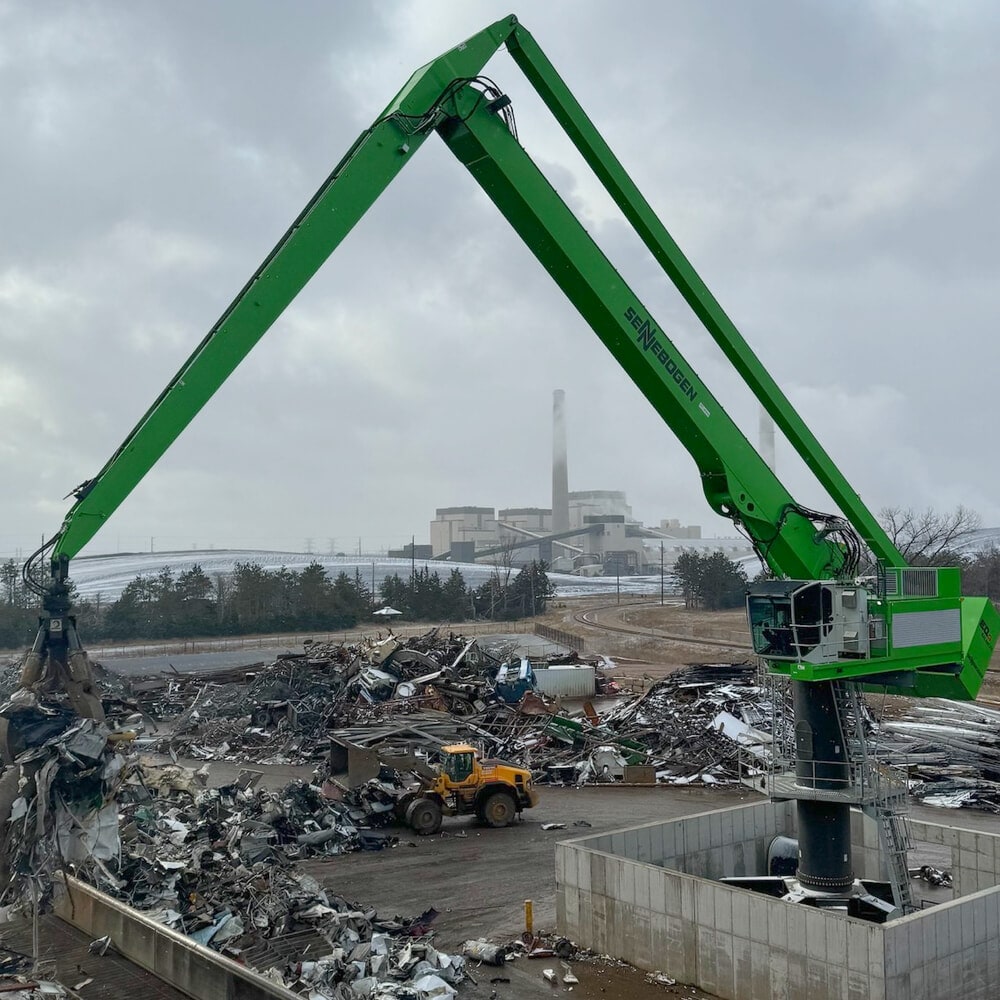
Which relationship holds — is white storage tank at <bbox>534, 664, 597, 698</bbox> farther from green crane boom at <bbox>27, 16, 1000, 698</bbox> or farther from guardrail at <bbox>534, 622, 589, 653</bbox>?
green crane boom at <bbox>27, 16, 1000, 698</bbox>

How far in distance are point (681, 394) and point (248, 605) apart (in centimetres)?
6469

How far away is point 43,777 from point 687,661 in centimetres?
4726

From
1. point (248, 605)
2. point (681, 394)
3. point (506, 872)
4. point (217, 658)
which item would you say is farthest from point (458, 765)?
point (248, 605)

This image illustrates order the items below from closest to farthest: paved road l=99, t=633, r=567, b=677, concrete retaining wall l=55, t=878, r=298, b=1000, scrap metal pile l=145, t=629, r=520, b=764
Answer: concrete retaining wall l=55, t=878, r=298, b=1000 → scrap metal pile l=145, t=629, r=520, b=764 → paved road l=99, t=633, r=567, b=677

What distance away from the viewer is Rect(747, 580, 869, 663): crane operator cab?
42.5 feet

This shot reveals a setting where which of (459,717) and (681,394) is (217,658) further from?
(681,394)

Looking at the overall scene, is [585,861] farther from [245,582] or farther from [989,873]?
[245,582]

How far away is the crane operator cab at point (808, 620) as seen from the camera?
1295 cm

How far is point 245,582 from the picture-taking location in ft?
242

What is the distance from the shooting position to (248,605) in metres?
73.4

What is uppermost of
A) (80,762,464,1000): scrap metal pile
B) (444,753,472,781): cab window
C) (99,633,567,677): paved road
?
(444,753,472,781): cab window

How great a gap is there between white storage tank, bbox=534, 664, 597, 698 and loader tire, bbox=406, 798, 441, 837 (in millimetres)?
19323

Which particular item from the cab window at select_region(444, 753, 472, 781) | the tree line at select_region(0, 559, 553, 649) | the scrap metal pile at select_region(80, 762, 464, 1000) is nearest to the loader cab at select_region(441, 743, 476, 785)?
the cab window at select_region(444, 753, 472, 781)

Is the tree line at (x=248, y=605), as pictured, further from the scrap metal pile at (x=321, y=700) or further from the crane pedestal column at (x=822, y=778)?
the crane pedestal column at (x=822, y=778)
